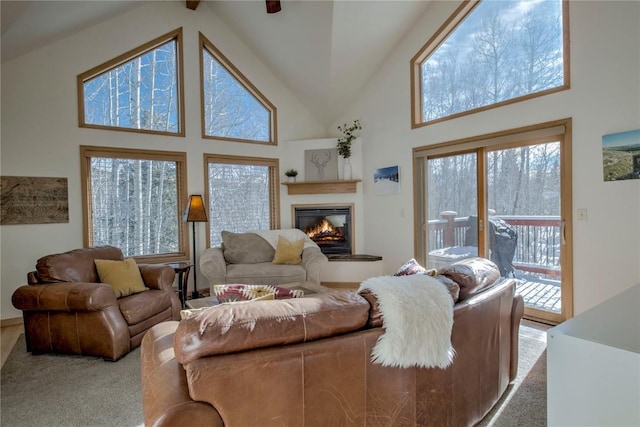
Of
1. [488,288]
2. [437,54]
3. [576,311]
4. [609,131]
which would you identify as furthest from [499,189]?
[488,288]

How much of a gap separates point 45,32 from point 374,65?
3963 millimetres

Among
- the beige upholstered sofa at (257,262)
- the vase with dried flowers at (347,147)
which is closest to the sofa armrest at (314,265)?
the beige upholstered sofa at (257,262)

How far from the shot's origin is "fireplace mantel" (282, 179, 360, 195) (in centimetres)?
537

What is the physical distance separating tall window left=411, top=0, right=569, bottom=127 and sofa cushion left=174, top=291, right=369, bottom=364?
3203 millimetres

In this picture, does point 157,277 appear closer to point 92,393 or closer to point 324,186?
point 92,393

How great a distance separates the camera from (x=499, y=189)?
3.75 metres

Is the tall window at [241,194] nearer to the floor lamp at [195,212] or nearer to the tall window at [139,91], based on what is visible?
the floor lamp at [195,212]

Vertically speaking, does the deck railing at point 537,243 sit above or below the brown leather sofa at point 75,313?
above

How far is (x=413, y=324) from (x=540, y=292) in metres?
2.90

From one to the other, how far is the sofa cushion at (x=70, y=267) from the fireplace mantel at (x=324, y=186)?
2.89m

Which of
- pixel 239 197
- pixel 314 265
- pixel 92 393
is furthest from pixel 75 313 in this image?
pixel 239 197

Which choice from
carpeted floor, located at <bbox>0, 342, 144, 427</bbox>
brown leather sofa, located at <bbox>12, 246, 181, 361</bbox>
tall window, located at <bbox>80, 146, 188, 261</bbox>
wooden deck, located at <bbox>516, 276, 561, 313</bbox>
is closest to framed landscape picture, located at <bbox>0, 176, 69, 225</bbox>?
tall window, located at <bbox>80, 146, 188, 261</bbox>

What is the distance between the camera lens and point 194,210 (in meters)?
4.41

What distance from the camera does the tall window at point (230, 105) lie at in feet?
16.5
